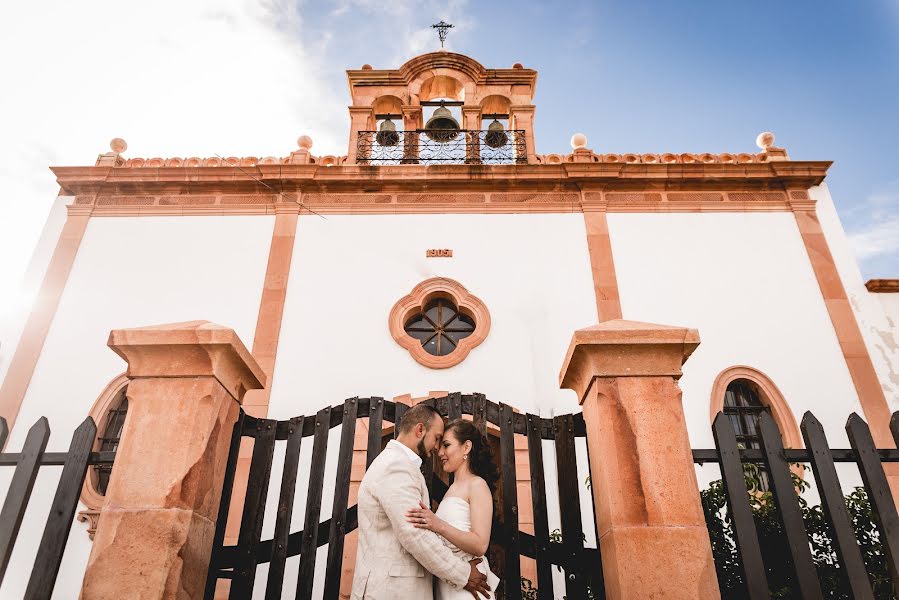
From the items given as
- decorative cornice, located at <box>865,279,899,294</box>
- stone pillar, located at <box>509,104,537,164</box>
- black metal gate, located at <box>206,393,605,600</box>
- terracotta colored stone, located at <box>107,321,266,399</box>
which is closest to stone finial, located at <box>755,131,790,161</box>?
decorative cornice, located at <box>865,279,899,294</box>

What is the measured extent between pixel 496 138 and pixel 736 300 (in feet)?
15.3

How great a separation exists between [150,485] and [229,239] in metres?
6.36

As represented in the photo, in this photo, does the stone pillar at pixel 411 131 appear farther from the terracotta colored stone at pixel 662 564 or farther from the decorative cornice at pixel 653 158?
the terracotta colored stone at pixel 662 564

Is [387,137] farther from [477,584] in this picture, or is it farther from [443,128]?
[477,584]

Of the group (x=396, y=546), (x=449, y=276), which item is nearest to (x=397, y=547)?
(x=396, y=546)

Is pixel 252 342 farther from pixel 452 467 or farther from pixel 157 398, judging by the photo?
pixel 452 467

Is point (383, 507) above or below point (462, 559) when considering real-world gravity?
above

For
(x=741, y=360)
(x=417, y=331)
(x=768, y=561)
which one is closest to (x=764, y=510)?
(x=768, y=561)

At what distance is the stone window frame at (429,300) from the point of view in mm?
7559

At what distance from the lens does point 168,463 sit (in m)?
2.85

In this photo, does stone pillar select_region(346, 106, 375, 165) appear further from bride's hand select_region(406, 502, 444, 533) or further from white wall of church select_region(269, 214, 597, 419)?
bride's hand select_region(406, 502, 444, 533)

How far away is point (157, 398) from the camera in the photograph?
9.89 ft

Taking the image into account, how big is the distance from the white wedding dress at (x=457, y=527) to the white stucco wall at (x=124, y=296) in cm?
575

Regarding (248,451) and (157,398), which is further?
(248,451)
